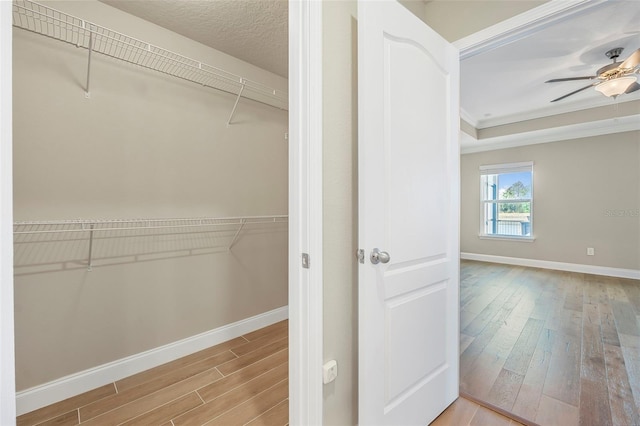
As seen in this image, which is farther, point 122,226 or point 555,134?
point 555,134

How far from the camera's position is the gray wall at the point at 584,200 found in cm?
446

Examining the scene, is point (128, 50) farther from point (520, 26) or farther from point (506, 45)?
point (506, 45)

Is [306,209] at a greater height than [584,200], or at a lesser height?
lesser

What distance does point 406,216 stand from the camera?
1.35m

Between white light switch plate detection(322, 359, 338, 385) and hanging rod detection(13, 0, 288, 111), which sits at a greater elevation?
hanging rod detection(13, 0, 288, 111)

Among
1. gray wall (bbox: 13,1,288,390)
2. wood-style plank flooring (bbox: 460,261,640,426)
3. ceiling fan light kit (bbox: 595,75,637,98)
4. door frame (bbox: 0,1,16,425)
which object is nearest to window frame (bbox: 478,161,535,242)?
wood-style plank flooring (bbox: 460,261,640,426)

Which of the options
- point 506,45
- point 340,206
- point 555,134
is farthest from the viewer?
point 555,134

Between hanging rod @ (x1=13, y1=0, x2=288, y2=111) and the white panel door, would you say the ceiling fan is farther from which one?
hanging rod @ (x1=13, y1=0, x2=288, y2=111)

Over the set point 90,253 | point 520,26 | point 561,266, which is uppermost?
point 520,26

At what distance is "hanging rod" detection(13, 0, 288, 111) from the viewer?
1.61 m

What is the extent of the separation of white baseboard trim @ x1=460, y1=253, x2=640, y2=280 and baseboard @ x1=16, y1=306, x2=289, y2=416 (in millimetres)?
5387

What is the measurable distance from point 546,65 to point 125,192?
4.46m

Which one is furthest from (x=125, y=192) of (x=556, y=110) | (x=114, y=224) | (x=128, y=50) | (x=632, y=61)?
(x=556, y=110)

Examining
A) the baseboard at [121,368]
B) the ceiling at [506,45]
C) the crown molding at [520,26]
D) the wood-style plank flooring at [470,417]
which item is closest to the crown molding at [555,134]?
the ceiling at [506,45]
